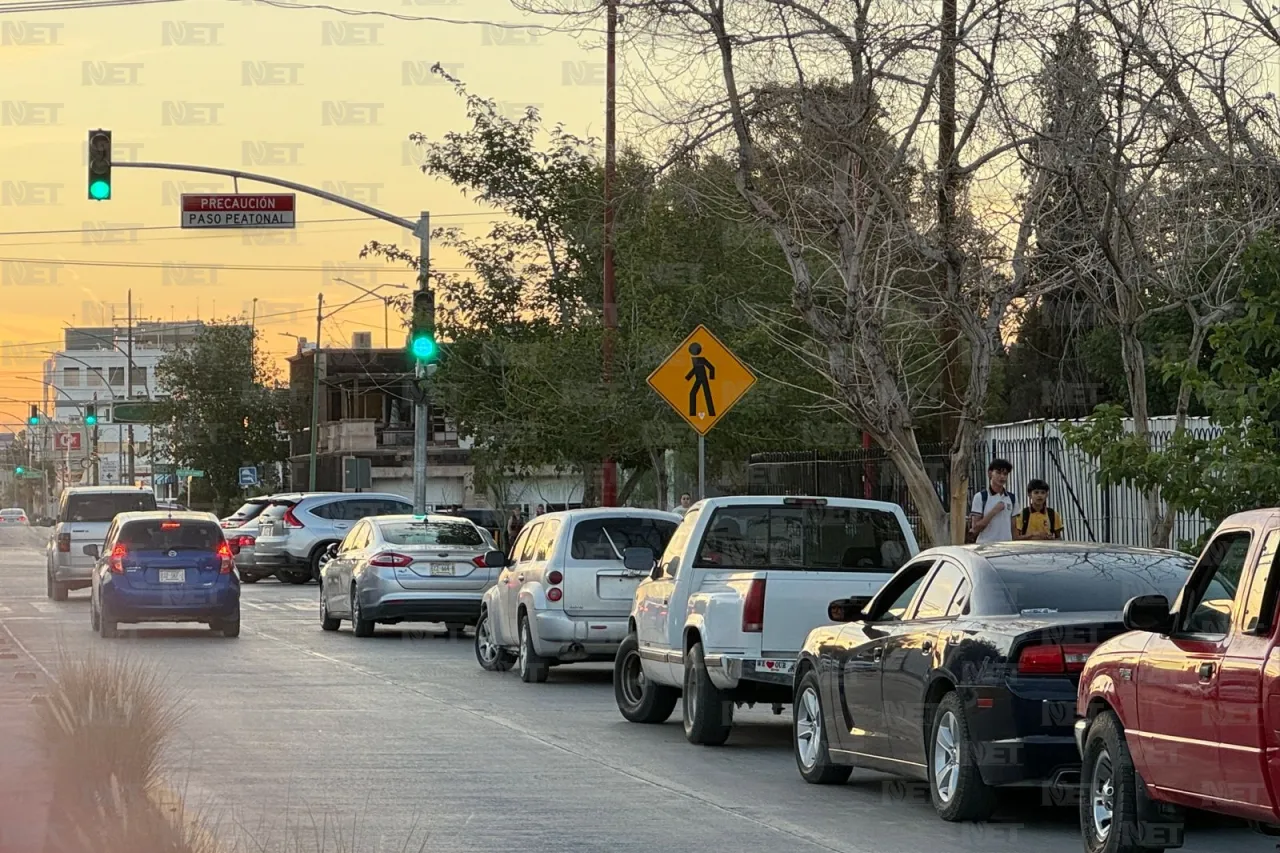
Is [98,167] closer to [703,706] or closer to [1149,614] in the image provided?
[703,706]

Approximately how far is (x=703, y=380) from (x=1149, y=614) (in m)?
14.5

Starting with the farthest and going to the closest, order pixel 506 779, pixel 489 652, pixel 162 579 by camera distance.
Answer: pixel 162 579 → pixel 489 652 → pixel 506 779

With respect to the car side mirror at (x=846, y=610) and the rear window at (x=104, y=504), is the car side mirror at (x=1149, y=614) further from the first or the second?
the rear window at (x=104, y=504)

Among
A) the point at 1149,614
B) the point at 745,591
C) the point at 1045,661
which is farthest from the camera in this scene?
the point at 745,591

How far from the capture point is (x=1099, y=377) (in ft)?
171

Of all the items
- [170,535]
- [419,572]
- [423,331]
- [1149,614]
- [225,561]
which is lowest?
[419,572]

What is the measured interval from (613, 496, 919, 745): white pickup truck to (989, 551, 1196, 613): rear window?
3.34 meters

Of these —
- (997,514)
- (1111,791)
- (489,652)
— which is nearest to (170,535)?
(489,652)

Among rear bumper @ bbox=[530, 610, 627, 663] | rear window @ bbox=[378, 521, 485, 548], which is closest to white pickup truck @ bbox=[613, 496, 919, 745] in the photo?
rear bumper @ bbox=[530, 610, 627, 663]

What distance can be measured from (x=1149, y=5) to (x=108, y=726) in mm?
9974

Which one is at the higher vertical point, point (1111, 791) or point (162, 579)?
point (162, 579)

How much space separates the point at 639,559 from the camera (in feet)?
60.4

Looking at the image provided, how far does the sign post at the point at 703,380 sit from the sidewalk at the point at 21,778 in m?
7.82

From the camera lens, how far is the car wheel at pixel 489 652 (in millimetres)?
22312
